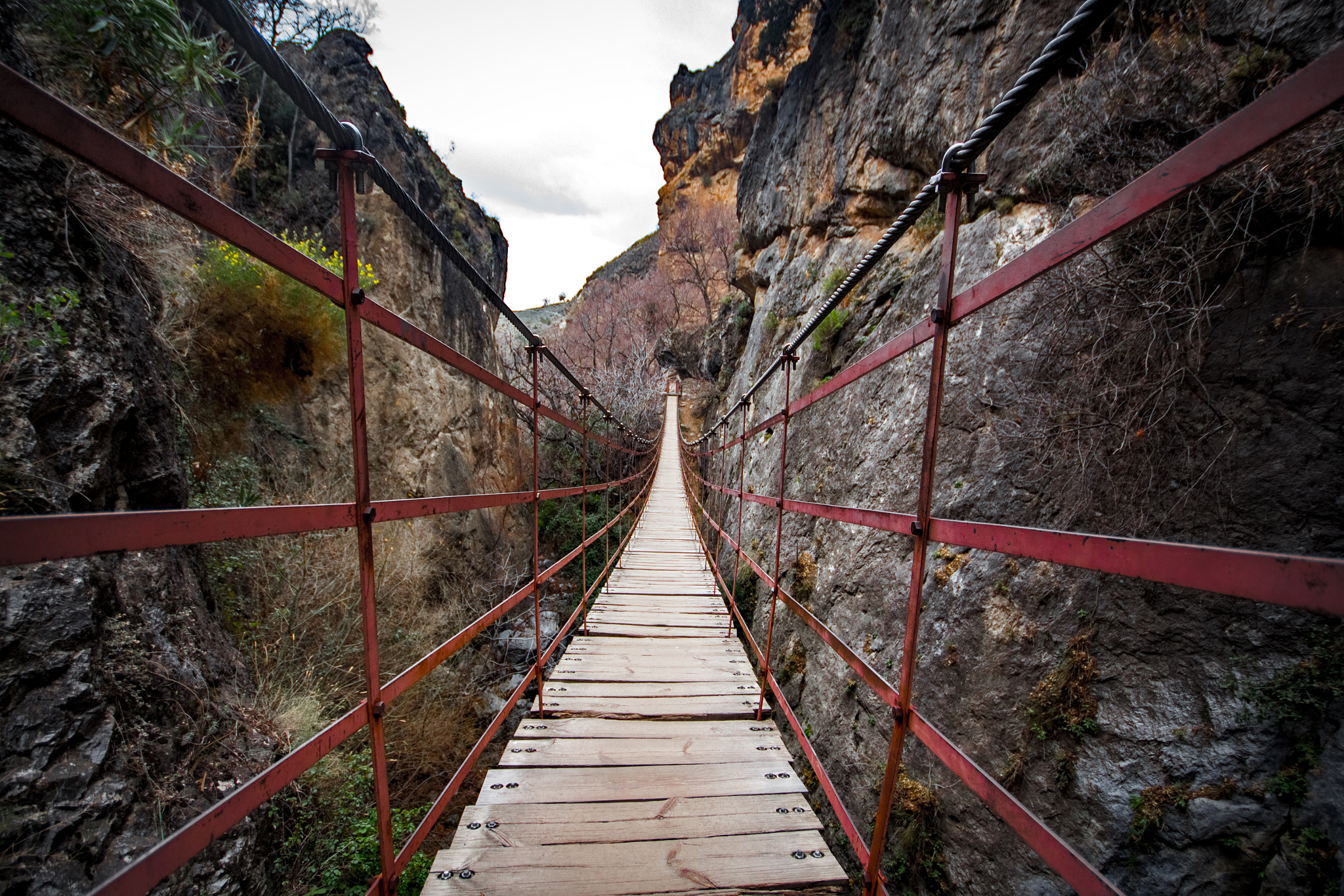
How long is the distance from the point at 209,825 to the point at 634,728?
5.49ft

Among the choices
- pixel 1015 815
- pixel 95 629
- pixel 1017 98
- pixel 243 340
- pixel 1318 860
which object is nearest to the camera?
pixel 1015 815

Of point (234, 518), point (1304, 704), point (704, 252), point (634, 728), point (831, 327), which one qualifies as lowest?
point (634, 728)

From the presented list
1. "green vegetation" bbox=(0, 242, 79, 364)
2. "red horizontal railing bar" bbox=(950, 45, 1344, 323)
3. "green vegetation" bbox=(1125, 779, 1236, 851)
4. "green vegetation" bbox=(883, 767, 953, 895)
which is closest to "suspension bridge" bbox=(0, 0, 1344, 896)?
"red horizontal railing bar" bbox=(950, 45, 1344, 323)

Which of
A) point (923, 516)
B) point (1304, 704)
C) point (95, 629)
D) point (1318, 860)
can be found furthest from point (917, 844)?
point (95, 629)

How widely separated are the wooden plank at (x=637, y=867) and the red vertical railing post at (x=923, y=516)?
38 cm

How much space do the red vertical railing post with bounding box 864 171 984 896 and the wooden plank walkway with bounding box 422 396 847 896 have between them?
444mm

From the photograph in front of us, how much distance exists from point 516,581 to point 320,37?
10718 millimetres

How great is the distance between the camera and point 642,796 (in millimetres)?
1692

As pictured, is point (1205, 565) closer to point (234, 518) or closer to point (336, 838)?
point (234, 518)

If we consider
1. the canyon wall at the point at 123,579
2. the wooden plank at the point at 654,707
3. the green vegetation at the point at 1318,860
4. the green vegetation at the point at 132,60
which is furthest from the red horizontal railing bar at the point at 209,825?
the green vegetation at the point at 132,60

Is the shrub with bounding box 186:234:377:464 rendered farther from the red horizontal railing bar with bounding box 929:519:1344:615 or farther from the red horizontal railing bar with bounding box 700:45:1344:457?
the red horizontal railing bar with bounding box 929:519:1344:615

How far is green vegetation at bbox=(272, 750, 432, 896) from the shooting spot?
9.20 feet

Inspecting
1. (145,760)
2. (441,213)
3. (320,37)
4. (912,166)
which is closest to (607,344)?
(441,213)

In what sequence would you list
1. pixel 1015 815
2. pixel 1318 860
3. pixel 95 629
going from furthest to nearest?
pixel 95 629, pixel 1318 860, pixel 1015 815
